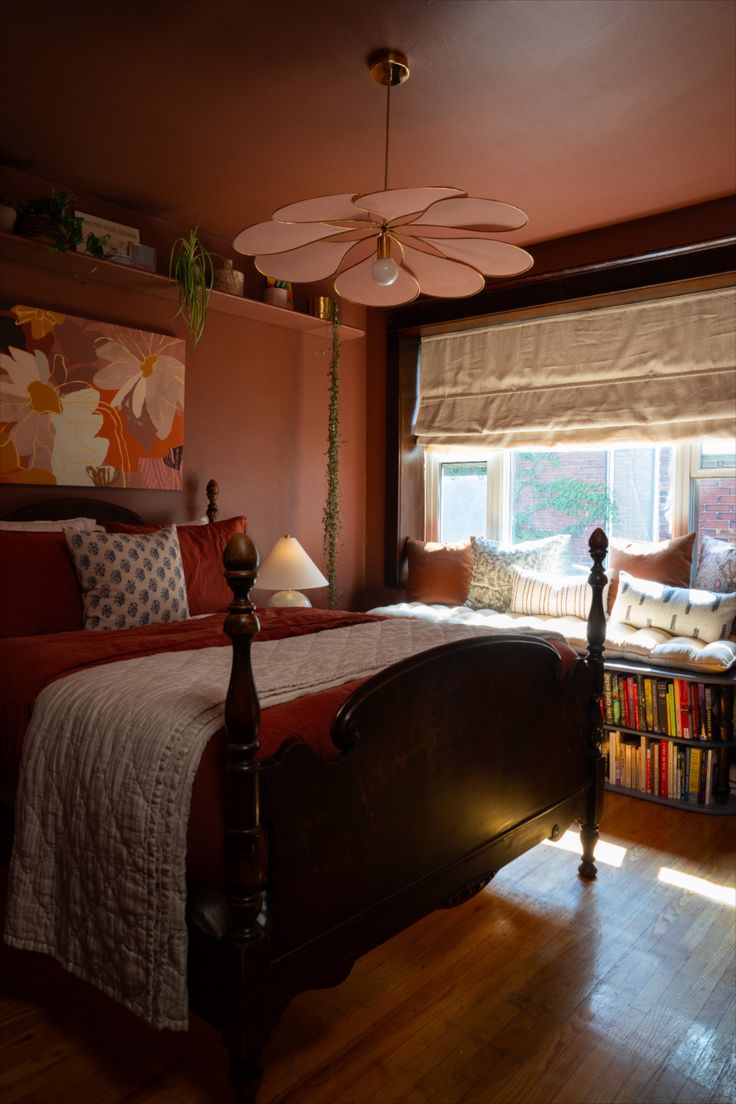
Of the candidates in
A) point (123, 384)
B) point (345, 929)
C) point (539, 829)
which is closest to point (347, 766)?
point (345, 929)

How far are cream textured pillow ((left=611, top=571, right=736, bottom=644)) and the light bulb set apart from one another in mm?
1984

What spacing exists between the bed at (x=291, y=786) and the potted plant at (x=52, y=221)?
159 cm

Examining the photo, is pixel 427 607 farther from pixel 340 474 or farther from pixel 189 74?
pixel 189 74

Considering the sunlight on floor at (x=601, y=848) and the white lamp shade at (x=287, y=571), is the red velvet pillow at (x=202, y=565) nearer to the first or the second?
the white lamp shade at (x=287, y=571)

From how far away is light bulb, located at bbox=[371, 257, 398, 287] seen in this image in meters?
2.21

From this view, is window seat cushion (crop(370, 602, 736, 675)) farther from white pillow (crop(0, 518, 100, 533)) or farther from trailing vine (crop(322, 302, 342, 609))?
white pillow (crop(0, 518, 100, 533))

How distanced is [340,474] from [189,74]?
8.11 ft

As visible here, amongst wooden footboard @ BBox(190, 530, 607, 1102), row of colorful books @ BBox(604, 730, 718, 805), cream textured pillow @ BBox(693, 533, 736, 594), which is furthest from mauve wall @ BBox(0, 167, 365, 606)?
wooden footboard @ BBox(190, 530, 607, 1102)

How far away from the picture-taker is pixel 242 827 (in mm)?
1401

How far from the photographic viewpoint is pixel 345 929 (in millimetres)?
1651

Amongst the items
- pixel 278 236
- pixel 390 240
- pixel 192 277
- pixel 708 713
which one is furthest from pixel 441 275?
pixel 708 713

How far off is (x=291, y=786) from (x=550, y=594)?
2650 mm

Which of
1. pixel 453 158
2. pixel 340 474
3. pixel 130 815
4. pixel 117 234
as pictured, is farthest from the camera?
pixel 340 474

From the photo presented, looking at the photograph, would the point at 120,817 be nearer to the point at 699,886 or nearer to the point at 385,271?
the point at 385,271
